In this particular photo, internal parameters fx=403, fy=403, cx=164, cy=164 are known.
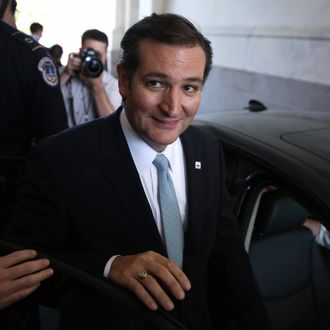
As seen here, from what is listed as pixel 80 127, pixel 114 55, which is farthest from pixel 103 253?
pixel 114 55

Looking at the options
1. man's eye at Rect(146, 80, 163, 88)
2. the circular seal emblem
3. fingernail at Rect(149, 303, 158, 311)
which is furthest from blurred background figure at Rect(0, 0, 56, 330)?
fingernail at Rect(149, 303, 158, 311)

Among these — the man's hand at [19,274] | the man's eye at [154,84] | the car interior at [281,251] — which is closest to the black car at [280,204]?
the car interior at [281,251]

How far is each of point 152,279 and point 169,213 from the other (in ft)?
1.05

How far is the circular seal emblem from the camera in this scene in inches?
68.3

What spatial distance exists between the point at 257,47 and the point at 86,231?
4315mm

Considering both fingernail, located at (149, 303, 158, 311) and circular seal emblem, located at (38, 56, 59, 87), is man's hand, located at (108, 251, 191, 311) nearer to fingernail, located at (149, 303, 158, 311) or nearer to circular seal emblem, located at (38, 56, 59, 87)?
fingernail, located at (149, 303, 158, 311)

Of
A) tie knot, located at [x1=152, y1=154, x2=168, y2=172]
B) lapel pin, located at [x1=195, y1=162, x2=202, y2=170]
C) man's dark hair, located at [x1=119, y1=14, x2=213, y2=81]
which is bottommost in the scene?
lapel pin, located at [x1=195, y1=162, x2=202, y2=170]

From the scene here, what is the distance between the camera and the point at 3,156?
5.80ft

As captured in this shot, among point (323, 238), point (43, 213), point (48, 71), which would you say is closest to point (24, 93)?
point (48, 71)

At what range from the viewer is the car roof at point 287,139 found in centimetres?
123

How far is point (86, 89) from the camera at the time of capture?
98.9 inches

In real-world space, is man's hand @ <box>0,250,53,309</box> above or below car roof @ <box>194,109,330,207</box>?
below

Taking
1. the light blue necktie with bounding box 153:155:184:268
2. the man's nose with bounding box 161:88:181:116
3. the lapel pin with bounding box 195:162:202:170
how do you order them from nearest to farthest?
the man's nose with bounding box 161:88:181:116 < the light blue necktie with bounding box 153:155:184:268 < the lapel pin with bounding box 195:162:202:170

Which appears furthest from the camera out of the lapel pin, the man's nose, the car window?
the lapel pin
